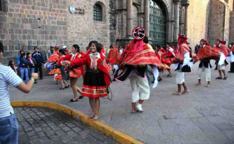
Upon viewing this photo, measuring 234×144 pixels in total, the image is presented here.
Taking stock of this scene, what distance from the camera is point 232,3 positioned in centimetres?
4325

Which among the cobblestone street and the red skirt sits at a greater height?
the red skirt

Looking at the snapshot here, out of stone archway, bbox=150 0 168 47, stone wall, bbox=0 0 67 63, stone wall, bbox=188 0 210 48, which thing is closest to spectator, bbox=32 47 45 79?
stone wall, bbox=0 0 67 63

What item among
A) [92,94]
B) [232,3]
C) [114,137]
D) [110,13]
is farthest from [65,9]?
[232,3]

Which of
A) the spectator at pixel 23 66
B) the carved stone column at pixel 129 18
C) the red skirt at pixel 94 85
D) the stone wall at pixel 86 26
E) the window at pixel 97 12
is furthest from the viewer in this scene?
the carved stone column at pixel 129 18

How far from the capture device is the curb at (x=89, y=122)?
11.5 feet

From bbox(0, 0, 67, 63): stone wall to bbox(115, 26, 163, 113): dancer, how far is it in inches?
317

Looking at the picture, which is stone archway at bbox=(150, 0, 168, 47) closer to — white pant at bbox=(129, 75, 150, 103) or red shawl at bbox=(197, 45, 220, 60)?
red shawl at bbox=(197, 45, 220, 60)

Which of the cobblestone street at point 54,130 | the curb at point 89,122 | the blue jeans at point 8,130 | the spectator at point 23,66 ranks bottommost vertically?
the cobblestone street at point 54,130

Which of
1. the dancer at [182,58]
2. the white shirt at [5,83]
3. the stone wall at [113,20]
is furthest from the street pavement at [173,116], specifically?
the stone wall at [113,20]

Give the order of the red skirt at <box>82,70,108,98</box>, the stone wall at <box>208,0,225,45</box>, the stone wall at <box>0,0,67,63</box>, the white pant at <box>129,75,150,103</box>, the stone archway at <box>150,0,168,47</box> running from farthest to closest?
the stone wall at <box>208,0,225,45</box>
the stone archway at <box>150,0,168,47</box>
the stone wall at <box>0,0,67,63</box>
the white pant at <box>129,75,150,103</box>
the red skirt at <box>82,70,108,98</box>

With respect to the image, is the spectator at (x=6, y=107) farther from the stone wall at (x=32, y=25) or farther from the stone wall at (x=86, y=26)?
the stone wall at (x=86, y=26)

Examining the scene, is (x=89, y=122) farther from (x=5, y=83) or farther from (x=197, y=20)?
(x=197, y=20)

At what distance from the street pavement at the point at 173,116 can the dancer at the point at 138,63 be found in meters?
0.59

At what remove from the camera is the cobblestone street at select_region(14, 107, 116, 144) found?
3705mm
